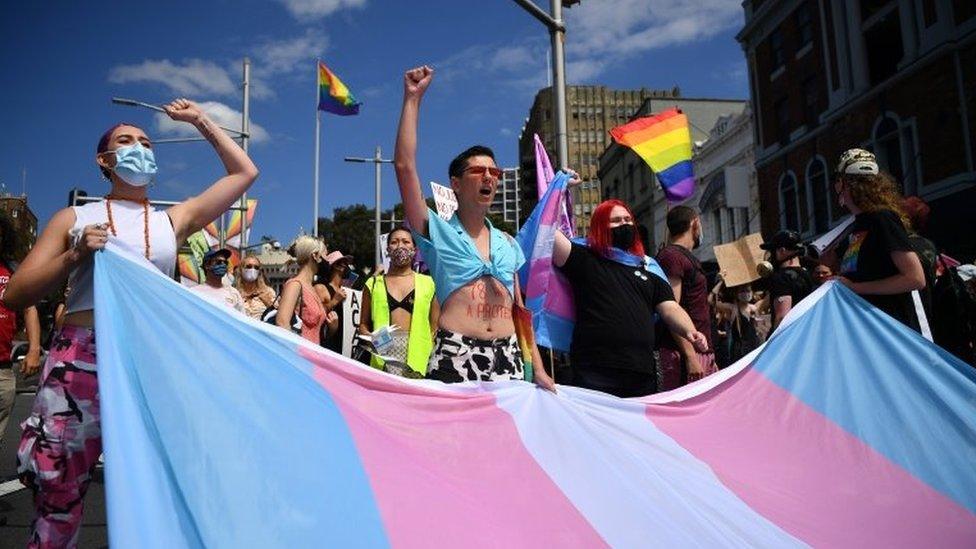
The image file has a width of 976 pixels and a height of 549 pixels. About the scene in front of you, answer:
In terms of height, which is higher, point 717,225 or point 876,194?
point 717,225

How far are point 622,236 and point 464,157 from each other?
111 centimetres

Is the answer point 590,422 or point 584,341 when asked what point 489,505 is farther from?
point 584,341

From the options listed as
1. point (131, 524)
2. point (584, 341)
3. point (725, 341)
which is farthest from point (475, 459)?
point (725, 341)

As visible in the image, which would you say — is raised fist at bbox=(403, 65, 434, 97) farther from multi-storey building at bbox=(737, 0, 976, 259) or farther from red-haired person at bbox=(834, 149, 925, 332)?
multi-storey building at bbox=(737, 0, 976, 259)

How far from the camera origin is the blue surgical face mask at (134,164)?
8.41ft

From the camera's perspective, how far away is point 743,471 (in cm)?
267

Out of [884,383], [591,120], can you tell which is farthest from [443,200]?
[591,120]

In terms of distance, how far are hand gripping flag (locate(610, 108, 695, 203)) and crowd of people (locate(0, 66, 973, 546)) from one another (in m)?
0.82

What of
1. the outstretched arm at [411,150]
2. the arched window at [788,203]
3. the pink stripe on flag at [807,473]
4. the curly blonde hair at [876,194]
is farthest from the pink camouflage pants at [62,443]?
the arched window at [788,203]

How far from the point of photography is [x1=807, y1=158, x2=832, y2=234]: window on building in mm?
22191

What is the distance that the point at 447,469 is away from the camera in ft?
7.32

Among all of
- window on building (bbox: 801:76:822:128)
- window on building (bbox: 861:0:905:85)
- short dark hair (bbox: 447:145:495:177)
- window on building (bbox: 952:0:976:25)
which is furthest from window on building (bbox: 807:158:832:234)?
short dark hair (bbox: 447:145:495:177)

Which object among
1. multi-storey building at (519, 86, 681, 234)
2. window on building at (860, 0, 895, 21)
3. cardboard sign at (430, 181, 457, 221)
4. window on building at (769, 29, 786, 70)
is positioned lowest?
cardboard sign at (430, 181, 457, 221)

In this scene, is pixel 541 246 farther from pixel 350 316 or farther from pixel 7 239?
pixel 7 239
